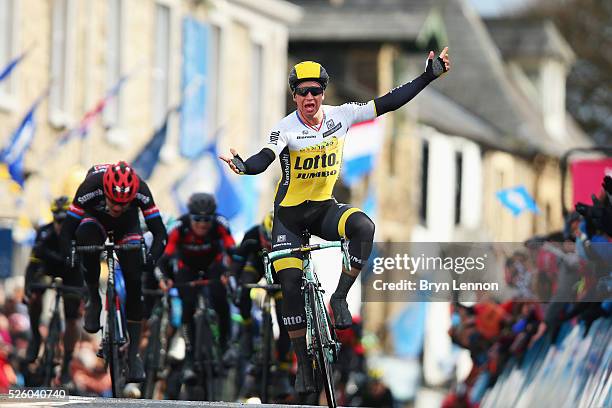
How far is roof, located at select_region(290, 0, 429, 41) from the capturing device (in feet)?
151

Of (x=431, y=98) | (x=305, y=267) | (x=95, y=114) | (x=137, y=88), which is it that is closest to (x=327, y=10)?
(x=431, y=98)

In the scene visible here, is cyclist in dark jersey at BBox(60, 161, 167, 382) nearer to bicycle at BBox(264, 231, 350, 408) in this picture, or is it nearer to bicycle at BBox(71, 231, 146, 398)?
bicycle at BBox(71, 231, 146, 398)

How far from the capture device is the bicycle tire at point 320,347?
12.6 metres

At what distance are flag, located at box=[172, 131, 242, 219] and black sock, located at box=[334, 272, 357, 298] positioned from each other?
16696 millimetres

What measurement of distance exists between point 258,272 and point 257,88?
23.0 m

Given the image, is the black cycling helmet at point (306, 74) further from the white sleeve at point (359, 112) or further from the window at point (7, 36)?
the window at point (7, 36)

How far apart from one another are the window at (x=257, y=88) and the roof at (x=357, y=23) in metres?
4.88

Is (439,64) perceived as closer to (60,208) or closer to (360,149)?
(60,208)

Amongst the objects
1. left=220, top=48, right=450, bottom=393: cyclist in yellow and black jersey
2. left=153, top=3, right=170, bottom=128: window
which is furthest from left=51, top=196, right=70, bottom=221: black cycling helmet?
left=153, top=3, right=170, bottom=128: window

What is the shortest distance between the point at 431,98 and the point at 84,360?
30.8 metres

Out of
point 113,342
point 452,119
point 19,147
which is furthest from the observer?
point 452,119

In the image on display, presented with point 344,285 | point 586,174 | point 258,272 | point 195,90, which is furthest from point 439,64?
point 195,90

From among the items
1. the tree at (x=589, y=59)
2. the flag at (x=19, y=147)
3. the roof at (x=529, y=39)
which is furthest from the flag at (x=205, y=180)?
the tree at (x=589, y=59)

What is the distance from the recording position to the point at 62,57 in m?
30.9
